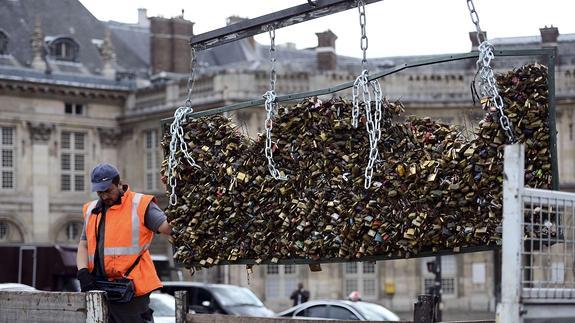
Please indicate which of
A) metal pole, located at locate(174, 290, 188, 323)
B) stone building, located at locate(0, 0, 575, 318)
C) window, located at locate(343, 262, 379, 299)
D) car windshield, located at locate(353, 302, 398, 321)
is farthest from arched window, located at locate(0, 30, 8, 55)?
metal pole, located at locate(174, 290, 188, 323)

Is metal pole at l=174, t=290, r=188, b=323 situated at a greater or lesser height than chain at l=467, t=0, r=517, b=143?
lesser

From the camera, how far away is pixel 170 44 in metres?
50.2

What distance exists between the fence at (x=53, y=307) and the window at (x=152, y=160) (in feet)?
133

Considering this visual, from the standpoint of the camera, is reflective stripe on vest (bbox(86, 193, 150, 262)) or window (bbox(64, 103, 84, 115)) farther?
window (bbox(64, 103, 84, 115))

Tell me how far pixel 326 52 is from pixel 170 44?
6608 mm

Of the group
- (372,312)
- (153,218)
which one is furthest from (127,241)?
(372,312)

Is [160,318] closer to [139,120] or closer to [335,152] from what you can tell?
[335,152]

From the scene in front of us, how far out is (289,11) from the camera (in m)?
7.45

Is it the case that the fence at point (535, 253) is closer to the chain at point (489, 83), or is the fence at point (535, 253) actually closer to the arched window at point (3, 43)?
the chain at point (489, 83)

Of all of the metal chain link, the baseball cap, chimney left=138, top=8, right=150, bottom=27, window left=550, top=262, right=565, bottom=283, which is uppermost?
chimney left=138, top=8, right=150, bottom=27

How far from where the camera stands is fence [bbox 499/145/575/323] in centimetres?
479

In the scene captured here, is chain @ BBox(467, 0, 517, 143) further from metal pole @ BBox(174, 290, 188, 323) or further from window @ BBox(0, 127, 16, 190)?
window @ BBox(0, 127, 16, 190)

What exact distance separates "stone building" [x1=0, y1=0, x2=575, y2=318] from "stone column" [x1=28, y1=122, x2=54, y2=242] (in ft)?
0.12

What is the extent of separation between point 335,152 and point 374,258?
2.02 feet
